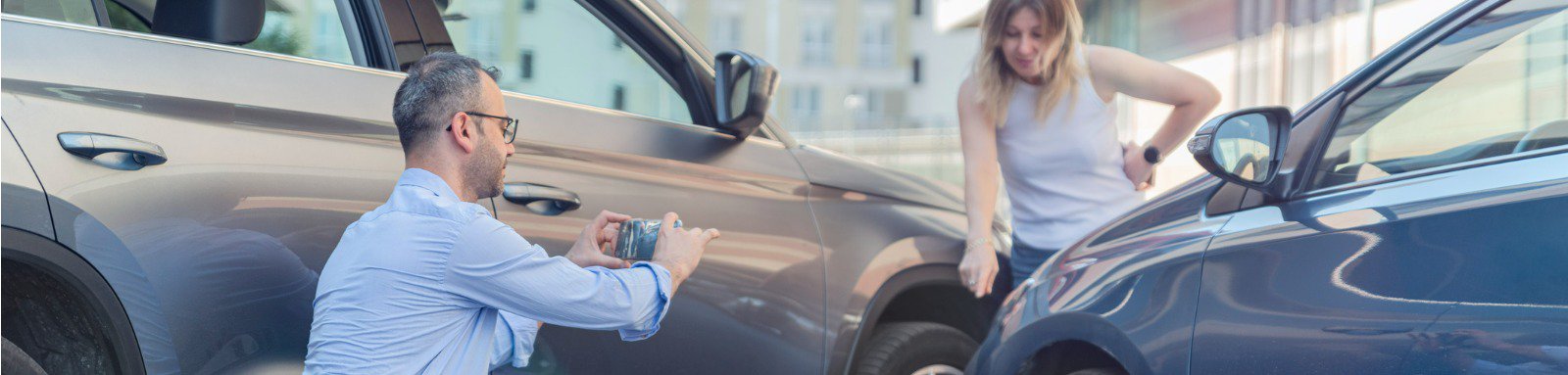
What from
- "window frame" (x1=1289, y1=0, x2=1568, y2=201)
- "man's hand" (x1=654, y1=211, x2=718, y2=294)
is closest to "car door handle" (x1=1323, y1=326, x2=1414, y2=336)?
"window frame" (x1=1289, y1=0, x2=1568, y2=201)

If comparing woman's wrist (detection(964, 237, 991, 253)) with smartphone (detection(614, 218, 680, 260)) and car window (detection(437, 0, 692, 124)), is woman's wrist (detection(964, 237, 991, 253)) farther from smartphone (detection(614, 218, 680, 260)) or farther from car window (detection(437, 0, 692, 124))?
smartphone (detection(614, 218, 680, 260))

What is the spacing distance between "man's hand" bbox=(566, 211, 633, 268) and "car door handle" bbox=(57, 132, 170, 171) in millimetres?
774

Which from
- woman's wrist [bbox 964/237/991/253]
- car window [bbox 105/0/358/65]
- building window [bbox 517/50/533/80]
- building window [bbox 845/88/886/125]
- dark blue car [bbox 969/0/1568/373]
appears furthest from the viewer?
building window [bbox 845/88/886/125]

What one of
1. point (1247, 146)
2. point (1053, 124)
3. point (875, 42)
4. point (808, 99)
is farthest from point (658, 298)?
point (875, 42)

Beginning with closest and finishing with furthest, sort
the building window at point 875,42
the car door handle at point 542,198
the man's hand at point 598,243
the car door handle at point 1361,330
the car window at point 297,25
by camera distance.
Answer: the car door handle at point 1361,330 → the man's hand at point 598,243 → the car window at point 297,25 → the car door handle at point 542,198 → the building window at point 875,42

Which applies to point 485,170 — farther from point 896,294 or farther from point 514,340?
point 896,294

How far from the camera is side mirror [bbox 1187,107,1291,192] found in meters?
2.39

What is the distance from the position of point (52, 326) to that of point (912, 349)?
2.24 metres

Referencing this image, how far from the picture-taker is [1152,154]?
12.0 ft

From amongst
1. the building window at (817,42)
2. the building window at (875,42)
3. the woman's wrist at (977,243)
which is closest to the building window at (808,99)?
the building window at (817,42)

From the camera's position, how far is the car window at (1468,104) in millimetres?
2074

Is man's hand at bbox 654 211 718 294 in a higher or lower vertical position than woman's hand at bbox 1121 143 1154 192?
higher

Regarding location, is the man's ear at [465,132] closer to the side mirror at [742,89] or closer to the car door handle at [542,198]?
the car door handle at [542,198]

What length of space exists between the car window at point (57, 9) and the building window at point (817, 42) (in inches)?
2049
